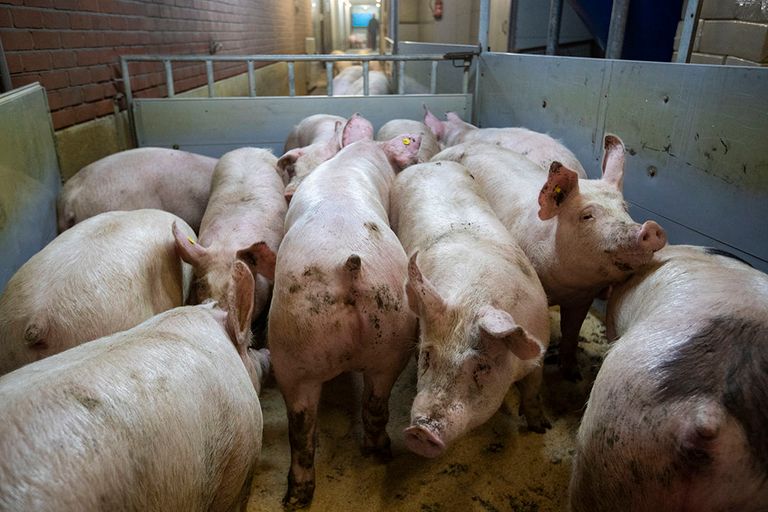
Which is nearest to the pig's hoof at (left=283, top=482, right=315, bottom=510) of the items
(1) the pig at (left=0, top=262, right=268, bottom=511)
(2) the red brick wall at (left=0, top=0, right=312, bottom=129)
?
(1) the pig at (left=0, top=262, right=268, bottom=511)

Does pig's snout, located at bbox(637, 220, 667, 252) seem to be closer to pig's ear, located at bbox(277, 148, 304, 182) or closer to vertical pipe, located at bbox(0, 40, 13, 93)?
pig's ear, located at bbox(277, 148, 304, 182)

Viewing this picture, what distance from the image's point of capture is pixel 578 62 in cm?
398

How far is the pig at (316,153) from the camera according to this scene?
3.68m

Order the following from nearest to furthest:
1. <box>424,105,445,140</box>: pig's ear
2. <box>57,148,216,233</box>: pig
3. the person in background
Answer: <box>57,148,216,233</box>: pig
<box>424,105,445,140</box>: pig's ear
the person in background

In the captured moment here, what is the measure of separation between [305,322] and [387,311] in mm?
337

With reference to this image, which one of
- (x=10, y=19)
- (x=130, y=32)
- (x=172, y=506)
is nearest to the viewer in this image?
(x=172, y=506)

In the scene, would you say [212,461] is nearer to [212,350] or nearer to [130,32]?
[212,350]

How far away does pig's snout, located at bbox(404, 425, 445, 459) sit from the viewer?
1.68 meters

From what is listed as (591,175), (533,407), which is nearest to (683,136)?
(591,175)

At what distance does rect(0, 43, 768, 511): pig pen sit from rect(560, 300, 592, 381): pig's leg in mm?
77

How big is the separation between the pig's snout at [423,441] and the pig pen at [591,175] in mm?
644

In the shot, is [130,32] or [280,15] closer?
[130,32]

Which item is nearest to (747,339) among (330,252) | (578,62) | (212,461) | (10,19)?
(330,252)

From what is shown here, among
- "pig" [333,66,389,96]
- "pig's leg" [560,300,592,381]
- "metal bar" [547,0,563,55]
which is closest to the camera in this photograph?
"pig's leg" [560,300,592,381]
